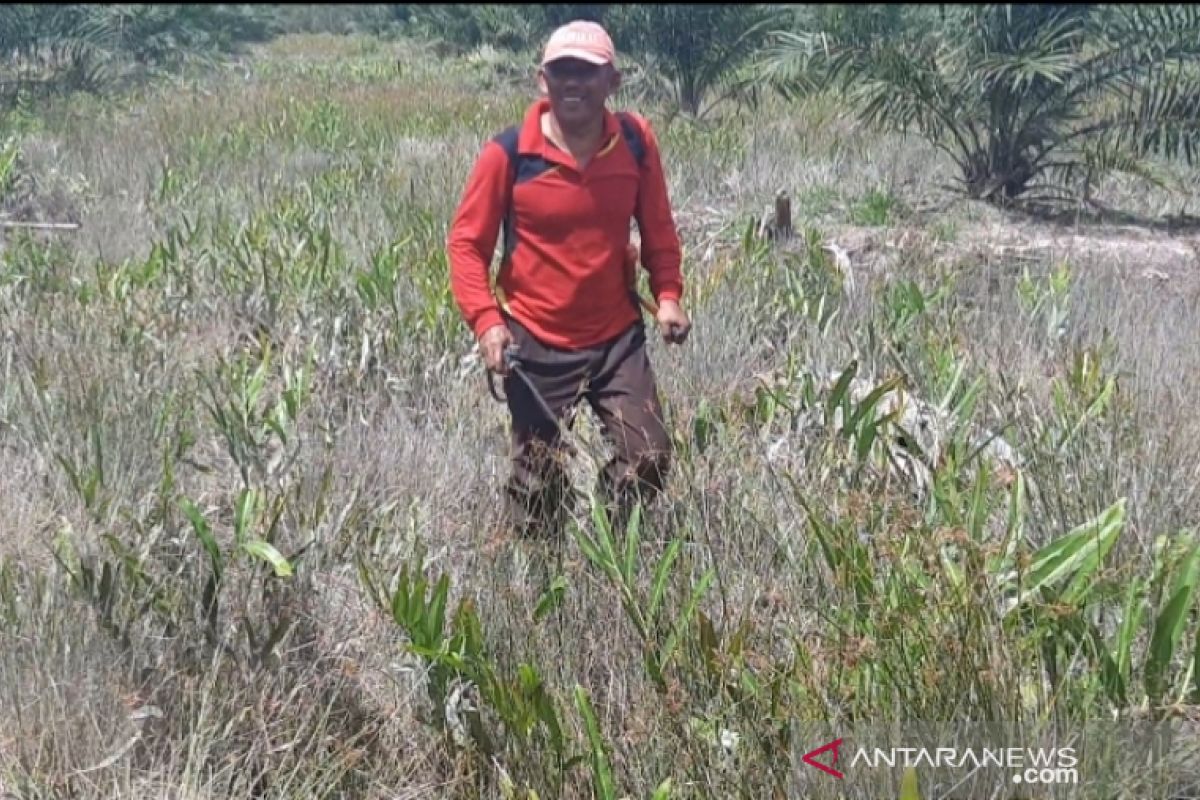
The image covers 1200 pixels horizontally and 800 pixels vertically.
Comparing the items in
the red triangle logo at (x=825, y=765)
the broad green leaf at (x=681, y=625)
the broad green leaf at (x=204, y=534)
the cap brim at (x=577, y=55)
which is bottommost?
the red triangle logo at (x=825, y=765)

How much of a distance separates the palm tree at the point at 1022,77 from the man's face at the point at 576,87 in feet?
20.1

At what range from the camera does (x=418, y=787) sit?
8.02 feet

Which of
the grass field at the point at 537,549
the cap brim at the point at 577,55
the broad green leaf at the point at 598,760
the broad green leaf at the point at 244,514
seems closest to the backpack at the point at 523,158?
the cap brim at the point at 577,55

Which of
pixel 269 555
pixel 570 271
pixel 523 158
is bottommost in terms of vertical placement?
pixel 269 555

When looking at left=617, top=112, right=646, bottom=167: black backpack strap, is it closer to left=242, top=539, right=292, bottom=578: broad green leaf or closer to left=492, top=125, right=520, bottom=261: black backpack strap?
left=492, top=125, right=520, bottom=261: black backpack strap

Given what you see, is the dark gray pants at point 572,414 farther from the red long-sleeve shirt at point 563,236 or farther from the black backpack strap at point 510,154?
the black backpack strap at point 510,154

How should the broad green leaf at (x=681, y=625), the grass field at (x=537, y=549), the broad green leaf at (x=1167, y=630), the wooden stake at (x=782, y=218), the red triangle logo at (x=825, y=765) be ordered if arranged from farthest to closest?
the wooden stake at (x=782, y=218) → the broad green leaf at (x=681, y=625) → the grass field at (x=537, y=549) → the red triangle logo at (x=825, y=765) → the broad green leaf at (x=1167, y=630)

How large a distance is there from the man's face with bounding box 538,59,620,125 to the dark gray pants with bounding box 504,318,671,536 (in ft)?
1.90

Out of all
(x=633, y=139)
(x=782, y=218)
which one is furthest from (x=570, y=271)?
(x=782, y=218)

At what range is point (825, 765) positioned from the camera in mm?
2068

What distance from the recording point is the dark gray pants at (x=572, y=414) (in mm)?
3320

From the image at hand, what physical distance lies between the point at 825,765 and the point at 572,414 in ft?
5.25

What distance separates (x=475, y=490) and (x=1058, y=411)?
5.22ft

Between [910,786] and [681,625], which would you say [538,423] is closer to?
[681,625]
